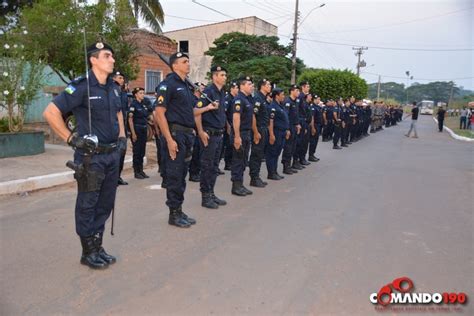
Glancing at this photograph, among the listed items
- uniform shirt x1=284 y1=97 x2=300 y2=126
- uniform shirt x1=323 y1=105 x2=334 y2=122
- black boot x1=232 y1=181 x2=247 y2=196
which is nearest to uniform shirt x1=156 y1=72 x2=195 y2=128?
black boot x1=232 y1=181 x2=247 y2=196

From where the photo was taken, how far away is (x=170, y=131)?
444 centimetres

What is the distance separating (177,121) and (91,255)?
1646mm

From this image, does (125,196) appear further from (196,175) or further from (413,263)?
(413,263)

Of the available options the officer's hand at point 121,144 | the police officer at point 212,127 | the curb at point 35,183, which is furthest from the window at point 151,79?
the officer's hand at point 121,144

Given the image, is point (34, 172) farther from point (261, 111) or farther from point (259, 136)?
point (261, 111)

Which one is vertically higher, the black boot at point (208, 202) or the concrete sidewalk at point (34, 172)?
the concrete sidewalk at point (34, 172)

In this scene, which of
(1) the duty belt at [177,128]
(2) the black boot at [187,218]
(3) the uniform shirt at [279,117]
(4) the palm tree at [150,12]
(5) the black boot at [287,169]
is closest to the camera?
(1) the duty belt at [177,128]

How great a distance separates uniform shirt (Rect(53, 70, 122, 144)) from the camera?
3203 mm

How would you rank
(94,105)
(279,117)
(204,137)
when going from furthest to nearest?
(279,117)
(204,137)
(94,105)

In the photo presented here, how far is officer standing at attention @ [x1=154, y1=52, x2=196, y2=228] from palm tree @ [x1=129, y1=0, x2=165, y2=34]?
13.1 metres

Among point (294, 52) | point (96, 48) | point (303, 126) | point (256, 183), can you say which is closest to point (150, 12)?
point (294, 52)

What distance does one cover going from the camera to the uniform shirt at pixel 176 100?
4.34m

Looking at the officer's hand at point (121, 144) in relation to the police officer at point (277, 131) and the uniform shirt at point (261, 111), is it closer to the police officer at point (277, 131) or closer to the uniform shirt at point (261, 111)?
the uniform shirt at point (261, 111)

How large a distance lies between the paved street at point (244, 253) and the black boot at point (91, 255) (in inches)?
2.4
